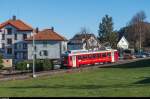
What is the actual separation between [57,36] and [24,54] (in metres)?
9.55

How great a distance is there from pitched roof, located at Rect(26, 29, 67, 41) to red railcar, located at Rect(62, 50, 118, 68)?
31804 millimetres

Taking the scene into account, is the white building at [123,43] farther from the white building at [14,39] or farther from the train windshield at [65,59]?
the train windshield at [65,59]

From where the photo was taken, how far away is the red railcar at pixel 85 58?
79.8 m

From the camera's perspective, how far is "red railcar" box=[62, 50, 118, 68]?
79.8 metres

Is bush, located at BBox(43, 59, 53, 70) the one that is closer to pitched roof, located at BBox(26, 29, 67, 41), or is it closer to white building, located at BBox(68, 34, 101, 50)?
pitched roof, located at BBox(26, 29, 67, 41)

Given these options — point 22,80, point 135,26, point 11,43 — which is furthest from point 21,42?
point 22,80

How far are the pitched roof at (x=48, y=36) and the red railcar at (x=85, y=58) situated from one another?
1252 inches

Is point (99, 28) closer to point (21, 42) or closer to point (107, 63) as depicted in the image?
point (21, 42)

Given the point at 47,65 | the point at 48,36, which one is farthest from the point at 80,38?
the point at 47,65

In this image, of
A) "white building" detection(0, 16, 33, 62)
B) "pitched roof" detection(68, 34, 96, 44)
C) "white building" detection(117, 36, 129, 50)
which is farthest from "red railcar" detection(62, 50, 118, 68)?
"white building" detection(117, 36, 129, 50)

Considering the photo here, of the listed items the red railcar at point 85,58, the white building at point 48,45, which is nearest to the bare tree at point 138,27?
the white building at point 48,45

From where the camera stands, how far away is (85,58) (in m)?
81.8

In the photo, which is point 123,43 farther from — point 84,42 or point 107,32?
point 84,42

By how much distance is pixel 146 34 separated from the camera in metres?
164
